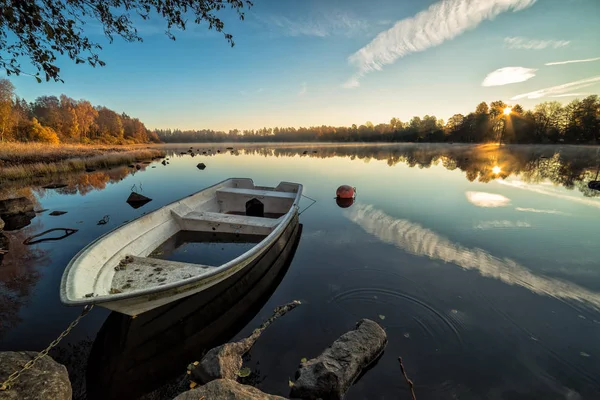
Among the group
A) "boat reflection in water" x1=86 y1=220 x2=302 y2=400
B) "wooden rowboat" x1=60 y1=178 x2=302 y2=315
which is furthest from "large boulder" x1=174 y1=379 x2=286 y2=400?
"wooden rowboat" x1=60 y1=178 x2=302 y2=315

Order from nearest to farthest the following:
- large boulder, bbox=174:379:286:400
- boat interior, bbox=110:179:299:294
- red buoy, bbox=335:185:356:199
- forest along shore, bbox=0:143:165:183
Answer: large boulder, bbox=174:379:286:400 < boat interior, bbox=110:179:299:294 < red buoy, bbox=335:185:356:199 < forest along shore, bbox=0:143:165:183

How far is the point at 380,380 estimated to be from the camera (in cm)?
419

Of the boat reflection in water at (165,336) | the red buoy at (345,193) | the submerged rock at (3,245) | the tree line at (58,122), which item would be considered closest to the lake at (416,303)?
the boat reflection in water at (165,336)

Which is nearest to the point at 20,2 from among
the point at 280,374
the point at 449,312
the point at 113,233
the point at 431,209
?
the point at 113,233

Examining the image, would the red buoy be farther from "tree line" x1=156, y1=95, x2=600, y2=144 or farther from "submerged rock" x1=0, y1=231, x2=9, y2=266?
"tree line" x1=156, y1=95, x2=600, y2=144

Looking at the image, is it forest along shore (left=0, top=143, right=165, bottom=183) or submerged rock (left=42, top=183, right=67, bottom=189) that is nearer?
submerged rock (left=42, top=183, right=67, bottom=189)

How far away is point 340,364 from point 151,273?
4379 millimetres

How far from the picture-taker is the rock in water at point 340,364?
3758 millimetres

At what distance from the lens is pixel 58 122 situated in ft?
243

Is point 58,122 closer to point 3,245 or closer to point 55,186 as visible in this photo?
point 55,186

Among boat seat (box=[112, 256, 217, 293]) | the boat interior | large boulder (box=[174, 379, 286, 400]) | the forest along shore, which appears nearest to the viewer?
large boulder (box=[174, 379, 286, 400])

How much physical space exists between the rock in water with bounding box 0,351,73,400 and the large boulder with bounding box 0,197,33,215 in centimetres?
1455

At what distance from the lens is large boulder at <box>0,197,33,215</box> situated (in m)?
12.7

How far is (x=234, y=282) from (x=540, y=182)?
1171 inches
